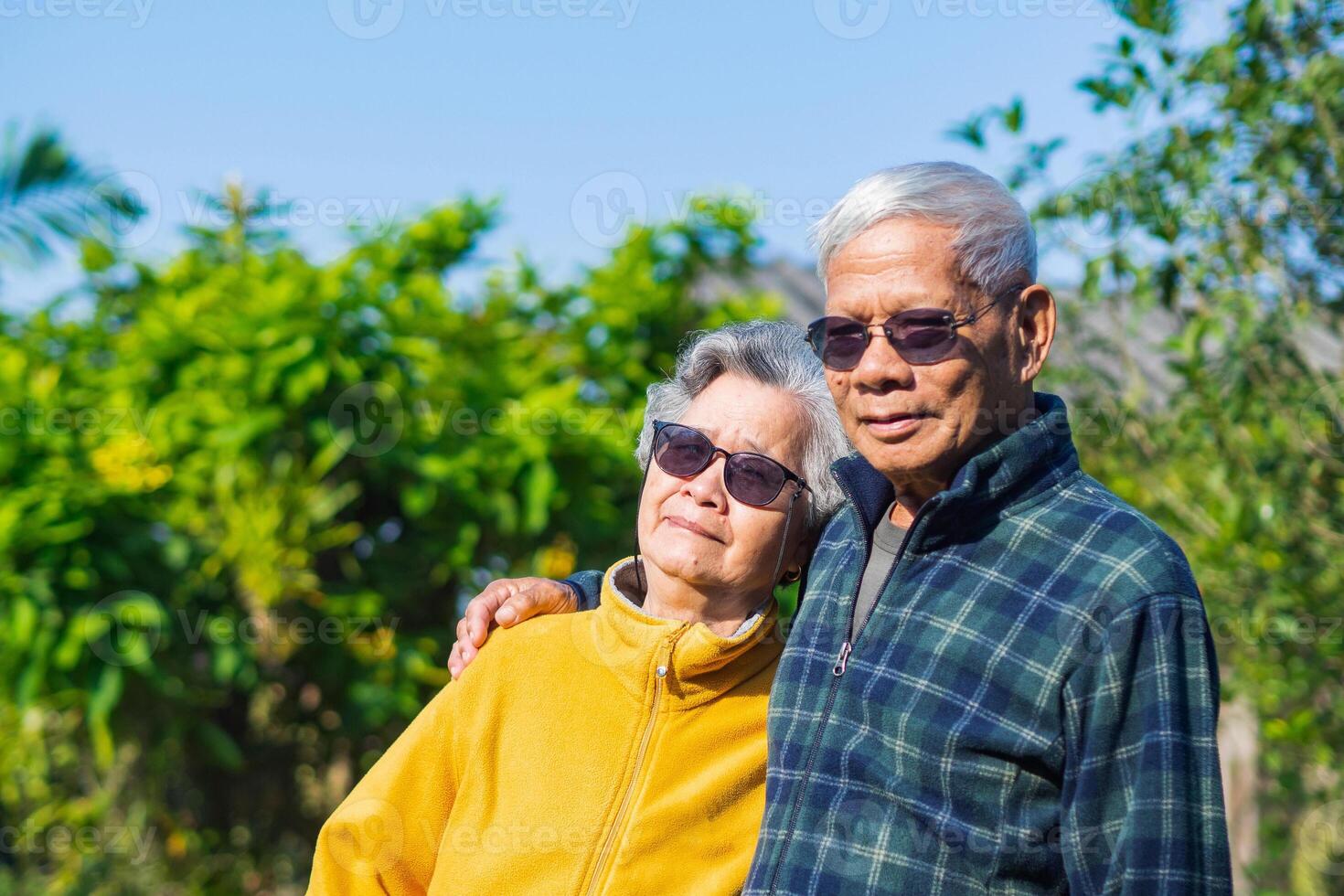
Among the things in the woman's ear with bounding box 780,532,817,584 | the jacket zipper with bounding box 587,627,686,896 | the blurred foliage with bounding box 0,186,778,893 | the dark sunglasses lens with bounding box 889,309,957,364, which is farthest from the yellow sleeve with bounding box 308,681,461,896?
the blurred foliage with bounding box 0,186,778,893

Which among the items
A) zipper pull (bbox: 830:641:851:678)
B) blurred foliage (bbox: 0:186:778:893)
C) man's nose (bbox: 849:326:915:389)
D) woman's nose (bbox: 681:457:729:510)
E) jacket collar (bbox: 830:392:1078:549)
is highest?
man's nose (bbox: 849:326:915:389)

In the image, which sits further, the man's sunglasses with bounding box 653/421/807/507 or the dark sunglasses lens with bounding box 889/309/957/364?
the man's sunglasses with bounding box 653/421/807/507

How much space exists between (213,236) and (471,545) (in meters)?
1.68

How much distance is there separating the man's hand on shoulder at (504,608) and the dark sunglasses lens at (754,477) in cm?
47

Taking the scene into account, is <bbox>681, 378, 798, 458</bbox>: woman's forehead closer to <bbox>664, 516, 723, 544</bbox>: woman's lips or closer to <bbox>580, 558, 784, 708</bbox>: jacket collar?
<bbox>664, 516, 723, 544</bbox>: woman's lips

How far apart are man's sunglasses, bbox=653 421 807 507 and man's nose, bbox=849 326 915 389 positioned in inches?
16.6

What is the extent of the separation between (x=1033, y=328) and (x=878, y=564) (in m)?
0.44

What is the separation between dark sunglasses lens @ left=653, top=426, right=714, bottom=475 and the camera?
220 centimetres

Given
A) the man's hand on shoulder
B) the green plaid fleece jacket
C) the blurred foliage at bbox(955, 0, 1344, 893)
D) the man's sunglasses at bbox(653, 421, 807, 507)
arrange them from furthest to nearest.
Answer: the blurred foliage at bbox(955, 0, 1344, 893)
the man's hand on shoulder
the man's sunglasses at bbox(653, 421, 807, 507)
the green plaid fleece jacket

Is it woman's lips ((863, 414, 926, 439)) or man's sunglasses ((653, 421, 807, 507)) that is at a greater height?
woman's lips ((863, 414, 926, 439))

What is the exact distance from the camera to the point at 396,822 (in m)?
2.12

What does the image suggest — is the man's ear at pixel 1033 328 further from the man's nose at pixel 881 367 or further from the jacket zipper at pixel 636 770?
the jacket zipper at pixel 636 770

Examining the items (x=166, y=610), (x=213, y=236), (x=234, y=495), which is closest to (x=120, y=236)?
(x=213, y=236)

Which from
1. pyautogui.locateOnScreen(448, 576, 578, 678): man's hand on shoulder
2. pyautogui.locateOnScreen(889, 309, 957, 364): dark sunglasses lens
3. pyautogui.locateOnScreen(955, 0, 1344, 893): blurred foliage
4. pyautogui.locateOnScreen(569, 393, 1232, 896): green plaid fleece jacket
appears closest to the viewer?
pyautogui.locateOnScreen(569, 393, 1232, 896): green plaid fleece jacket
